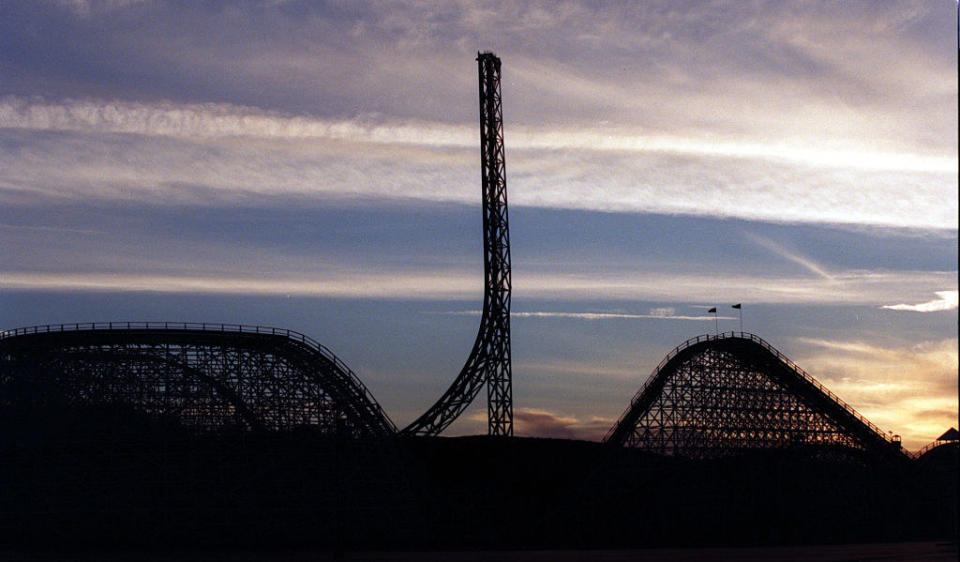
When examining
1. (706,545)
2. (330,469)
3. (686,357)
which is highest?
(686,357)

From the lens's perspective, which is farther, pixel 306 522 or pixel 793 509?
pixel 793 509

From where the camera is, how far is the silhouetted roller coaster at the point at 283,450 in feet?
120

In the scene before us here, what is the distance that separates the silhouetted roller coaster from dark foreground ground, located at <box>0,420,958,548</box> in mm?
70

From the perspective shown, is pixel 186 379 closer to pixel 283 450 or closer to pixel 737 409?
pixel 283 450

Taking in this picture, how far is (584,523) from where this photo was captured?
39875 mm

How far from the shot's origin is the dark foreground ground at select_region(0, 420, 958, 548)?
116 feet

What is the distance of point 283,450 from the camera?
37.8 metres

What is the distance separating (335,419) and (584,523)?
9.79m

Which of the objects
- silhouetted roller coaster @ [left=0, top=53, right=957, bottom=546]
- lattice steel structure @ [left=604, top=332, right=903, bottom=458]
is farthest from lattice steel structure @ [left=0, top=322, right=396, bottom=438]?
lattice steel structure @ [left=604, top=332, right=903, bottom=458]

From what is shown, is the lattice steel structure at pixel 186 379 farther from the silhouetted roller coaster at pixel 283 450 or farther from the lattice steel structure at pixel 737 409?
the lattice steel structure at pixel 737 409

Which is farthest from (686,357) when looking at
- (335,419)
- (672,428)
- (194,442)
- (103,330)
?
(103,330)

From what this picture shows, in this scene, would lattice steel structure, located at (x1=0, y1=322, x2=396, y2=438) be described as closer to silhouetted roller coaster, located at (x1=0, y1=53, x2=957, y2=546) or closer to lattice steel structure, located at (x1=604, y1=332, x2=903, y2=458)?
silhouetted roller coaster, located at (x1=0, y1=53, x2=957, y2=546)

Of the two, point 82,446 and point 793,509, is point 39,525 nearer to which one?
point 82,446

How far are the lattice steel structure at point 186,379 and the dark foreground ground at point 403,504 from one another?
71 centimetres
